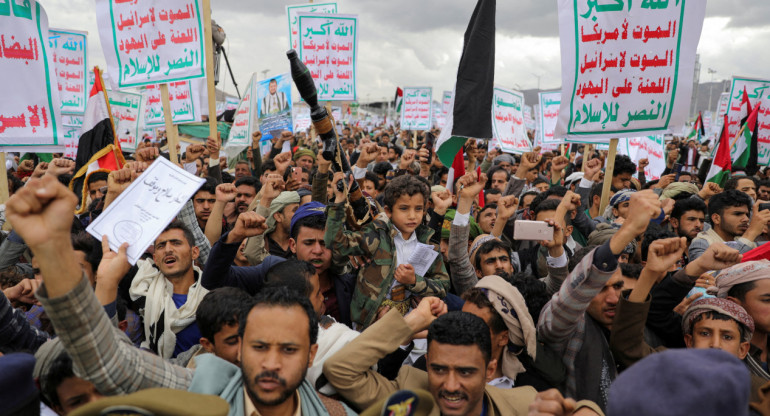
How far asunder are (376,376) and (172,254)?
4.66 ft

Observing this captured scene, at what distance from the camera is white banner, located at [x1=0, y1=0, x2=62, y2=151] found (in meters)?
4.32

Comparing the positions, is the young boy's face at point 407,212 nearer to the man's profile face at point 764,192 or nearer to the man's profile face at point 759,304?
the man's profile face at point 759,304

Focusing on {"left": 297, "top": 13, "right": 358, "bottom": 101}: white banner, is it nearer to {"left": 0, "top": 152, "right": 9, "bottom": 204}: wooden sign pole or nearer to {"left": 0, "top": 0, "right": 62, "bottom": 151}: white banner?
{"left": 0, "top": 0, "right": 62, "bottom": 151}: white banner

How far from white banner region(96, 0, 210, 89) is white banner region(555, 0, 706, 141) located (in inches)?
139

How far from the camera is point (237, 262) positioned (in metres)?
4.07

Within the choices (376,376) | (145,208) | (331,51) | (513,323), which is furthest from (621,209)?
(331,51)

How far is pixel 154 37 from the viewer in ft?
17.1

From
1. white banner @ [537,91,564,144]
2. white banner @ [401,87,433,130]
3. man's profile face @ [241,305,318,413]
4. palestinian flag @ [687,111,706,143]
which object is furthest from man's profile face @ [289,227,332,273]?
palestinian flag @ [687,111,706,143]

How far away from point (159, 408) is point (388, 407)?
61cm

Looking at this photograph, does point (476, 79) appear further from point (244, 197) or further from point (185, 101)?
point (185, 101)

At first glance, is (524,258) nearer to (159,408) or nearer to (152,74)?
(159,408)

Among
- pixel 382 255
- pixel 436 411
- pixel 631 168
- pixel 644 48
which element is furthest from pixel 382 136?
pixel 436 411

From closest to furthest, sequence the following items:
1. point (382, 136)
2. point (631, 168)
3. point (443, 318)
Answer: point (443, 318)
point (631, 168)
point (382, 136)

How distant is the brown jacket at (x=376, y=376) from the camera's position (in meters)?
2.23
